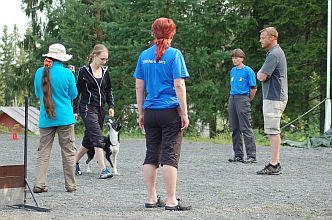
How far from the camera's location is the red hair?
6.79 m

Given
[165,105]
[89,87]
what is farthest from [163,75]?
[89,87]

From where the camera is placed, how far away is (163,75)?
686cm

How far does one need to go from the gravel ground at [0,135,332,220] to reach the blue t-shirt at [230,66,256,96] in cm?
A: 129

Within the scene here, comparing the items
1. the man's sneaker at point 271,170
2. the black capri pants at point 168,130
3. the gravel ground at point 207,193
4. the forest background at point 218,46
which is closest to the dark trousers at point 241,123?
the gravel ground at point 207,193

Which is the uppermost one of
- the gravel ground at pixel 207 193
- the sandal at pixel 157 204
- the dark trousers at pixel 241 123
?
the dark trousers at pixel 241 123

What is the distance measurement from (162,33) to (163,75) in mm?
408

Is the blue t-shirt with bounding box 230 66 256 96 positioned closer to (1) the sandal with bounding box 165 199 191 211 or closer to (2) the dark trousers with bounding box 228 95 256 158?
(2) the dark trousers with bounding box 228 95 256 158

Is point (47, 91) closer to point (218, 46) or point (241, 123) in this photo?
point (241, 123)

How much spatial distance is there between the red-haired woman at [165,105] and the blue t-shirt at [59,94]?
1599 millimetres

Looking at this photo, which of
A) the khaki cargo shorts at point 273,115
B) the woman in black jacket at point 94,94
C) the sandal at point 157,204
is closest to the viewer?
the sandal at point 157,204

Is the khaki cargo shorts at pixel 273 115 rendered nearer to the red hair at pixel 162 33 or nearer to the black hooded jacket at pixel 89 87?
the black hooded jacket at pixel 89 87

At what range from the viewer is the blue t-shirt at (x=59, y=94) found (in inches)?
326

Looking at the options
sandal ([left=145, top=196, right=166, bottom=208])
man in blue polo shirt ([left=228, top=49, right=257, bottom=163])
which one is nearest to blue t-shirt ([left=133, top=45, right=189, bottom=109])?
sandal ([left=145, top=196, right=166, bottom=208])

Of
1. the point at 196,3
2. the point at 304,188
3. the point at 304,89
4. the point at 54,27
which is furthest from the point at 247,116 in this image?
the point at 54,27
